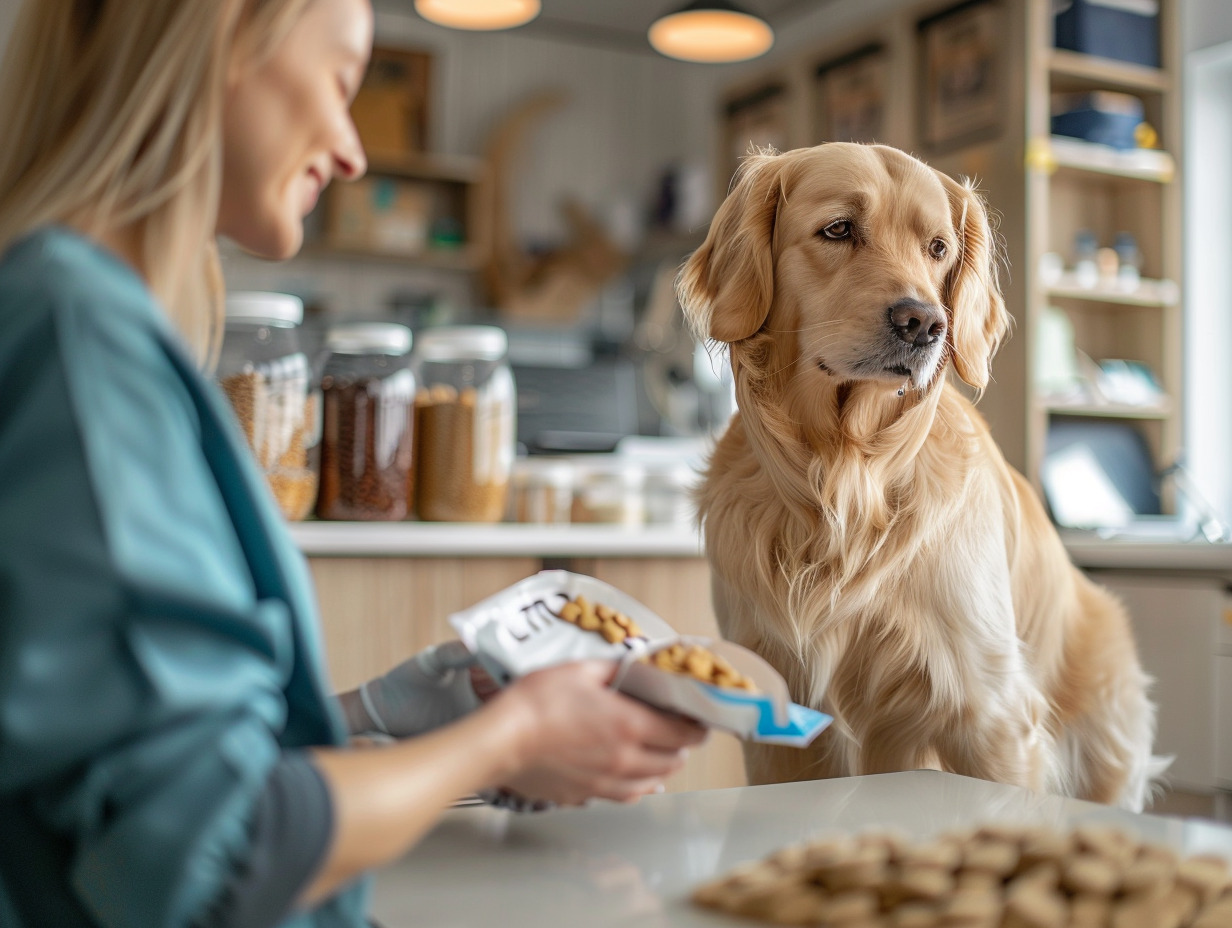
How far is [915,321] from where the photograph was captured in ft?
4.26

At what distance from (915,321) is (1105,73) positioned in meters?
3.22

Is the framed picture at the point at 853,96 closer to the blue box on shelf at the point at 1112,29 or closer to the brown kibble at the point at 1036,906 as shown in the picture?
the blue box on shelf at the point at 1112,29

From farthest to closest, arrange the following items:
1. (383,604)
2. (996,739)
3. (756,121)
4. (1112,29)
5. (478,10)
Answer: (756,121) → (1112,29) → (478,10) → (383,604) → (996,739)

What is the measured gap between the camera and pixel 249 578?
598mm

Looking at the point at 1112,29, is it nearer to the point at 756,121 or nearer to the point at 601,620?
the point at 756,121

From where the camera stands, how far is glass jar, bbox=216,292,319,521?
5.64ft

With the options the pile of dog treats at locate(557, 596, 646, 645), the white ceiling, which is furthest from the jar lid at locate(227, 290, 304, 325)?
the white ceiling

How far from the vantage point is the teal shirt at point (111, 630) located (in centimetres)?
49

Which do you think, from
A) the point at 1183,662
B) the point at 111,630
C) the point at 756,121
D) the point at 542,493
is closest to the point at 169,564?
the point at 111,630

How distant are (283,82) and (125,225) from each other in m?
0.12

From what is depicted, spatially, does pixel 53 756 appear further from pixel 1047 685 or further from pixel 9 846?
pixel 1047 685

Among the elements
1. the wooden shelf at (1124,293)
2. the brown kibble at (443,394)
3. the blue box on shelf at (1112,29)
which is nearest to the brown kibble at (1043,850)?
the brown kibble at (443,394)

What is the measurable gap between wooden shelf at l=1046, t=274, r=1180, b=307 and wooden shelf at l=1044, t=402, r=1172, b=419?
38 cm

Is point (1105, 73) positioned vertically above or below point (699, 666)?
above
